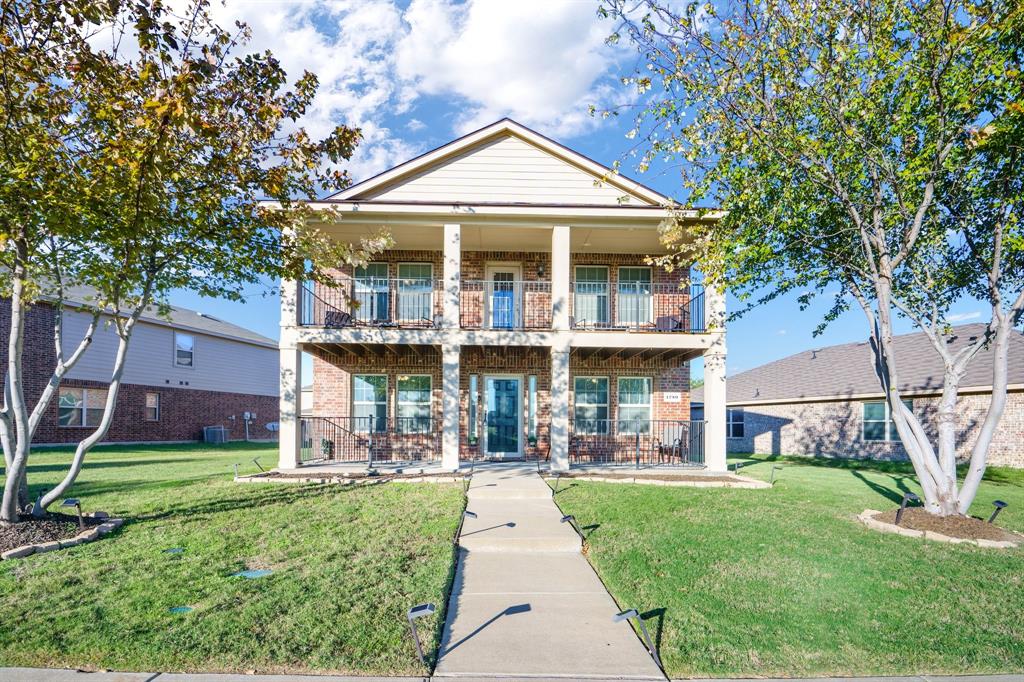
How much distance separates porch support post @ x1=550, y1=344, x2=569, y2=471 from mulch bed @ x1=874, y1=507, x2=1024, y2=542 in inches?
212

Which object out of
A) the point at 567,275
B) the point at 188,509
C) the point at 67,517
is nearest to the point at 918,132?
the point at 567,275

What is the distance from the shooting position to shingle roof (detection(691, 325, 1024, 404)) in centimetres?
1661

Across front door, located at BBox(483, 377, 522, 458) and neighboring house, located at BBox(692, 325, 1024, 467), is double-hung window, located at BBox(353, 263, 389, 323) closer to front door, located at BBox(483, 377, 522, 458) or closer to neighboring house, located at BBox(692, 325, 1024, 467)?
front door, located at BBox(483, 377, 522, 458)

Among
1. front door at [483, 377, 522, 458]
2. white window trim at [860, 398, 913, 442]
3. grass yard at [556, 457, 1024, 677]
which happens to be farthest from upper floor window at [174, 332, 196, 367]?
white window trim at [860, 398, 913, 442]

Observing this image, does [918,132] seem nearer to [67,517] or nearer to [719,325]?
[719,325]

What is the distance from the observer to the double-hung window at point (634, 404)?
13.3 m

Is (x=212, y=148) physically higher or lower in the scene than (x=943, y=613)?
higher

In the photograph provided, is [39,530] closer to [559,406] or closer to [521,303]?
[559,406]

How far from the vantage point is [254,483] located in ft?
31.4

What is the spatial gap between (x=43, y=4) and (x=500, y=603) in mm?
7322

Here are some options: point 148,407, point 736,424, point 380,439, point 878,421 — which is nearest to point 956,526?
point 380,439

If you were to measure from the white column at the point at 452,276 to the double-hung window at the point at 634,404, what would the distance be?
4857 millimetres

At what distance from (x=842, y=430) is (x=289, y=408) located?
19.3 meters

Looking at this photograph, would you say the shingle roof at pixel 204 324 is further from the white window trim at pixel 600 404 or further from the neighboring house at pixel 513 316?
the white window trim at pixel 600 404
